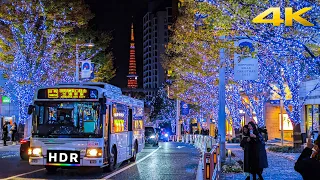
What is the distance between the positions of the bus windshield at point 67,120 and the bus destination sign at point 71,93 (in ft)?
0.63

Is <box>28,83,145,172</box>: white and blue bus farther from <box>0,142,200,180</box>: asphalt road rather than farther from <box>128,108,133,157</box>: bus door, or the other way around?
<box>128,108,133,157</box>: bus door

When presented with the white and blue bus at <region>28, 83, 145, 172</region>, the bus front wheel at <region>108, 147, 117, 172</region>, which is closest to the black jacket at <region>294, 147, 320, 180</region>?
the white and blue bus at <region>28, 83, 145, 172</region>

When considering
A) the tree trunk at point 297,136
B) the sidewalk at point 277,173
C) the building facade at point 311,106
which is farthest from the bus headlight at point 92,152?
the building facade at point 311,106

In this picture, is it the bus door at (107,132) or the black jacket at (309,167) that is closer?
the black jacket at (309,167)

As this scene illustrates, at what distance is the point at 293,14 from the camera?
578 inches

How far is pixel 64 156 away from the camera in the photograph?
14.1m

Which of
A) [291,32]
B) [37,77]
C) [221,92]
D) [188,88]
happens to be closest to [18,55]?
[37,77]

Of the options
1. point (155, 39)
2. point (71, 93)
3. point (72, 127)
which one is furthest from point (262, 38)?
point (155, 39)

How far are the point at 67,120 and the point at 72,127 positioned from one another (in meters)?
0.28

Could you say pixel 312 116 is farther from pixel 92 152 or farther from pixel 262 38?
pixel 92 152

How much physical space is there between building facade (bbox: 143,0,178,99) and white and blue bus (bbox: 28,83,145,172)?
141685 mm

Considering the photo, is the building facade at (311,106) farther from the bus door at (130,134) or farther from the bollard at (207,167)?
the bollard at (207,167)

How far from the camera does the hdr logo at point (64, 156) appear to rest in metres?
14.0

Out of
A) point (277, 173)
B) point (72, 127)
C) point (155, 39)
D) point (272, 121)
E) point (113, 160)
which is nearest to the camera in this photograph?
point (72, 127)
